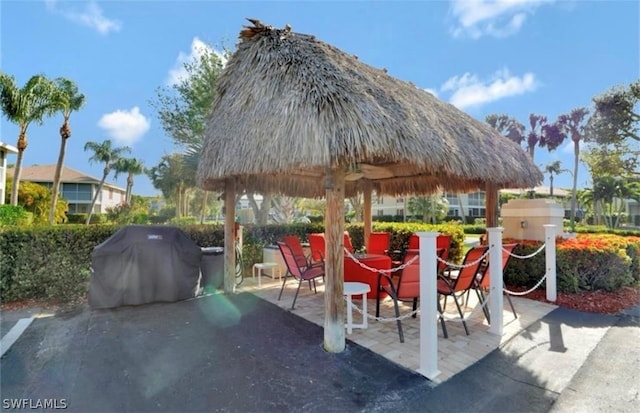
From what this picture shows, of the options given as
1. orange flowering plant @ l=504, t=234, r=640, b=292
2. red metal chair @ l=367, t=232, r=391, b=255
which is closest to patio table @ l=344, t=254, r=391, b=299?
red metal chair @ l=367, t=232, r=391, b=255

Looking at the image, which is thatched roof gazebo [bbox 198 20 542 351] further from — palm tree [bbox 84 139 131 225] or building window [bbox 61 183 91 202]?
building window [bbox 61 183 91 202]

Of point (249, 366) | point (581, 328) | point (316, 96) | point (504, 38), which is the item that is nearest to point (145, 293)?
point (249, 366)

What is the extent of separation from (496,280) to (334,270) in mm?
2316

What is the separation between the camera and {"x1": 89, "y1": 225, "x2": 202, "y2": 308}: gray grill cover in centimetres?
534

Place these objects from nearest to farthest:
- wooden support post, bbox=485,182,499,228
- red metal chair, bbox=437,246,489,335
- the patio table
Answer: red metal chair, bbox=437,246,489,335 → the patio table → wooden support post, bbox=485,182,499,228

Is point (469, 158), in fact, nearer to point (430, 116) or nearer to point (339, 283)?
point (430, 116)

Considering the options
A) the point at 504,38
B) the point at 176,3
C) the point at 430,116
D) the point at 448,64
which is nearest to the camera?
the point at 430,116

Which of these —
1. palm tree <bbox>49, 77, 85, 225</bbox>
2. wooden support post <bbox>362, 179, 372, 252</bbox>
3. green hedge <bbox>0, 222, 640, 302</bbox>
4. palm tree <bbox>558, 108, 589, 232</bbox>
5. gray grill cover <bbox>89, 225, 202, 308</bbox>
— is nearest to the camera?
gray grill cover <bbox>89, 225, 202, 308</bbox>

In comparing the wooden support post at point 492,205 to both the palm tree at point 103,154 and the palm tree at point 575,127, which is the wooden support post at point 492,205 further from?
the palm tree at point 103,154

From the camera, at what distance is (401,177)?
27.5ft

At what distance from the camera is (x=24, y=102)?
13.4 metres

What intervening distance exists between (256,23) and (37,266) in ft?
20.3

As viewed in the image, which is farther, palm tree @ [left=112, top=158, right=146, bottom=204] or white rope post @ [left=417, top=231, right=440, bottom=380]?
palm tree @ [left=112, top=158, right=146, bottom=204]

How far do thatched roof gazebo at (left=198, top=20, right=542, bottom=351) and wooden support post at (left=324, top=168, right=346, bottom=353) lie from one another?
0.04 ft
